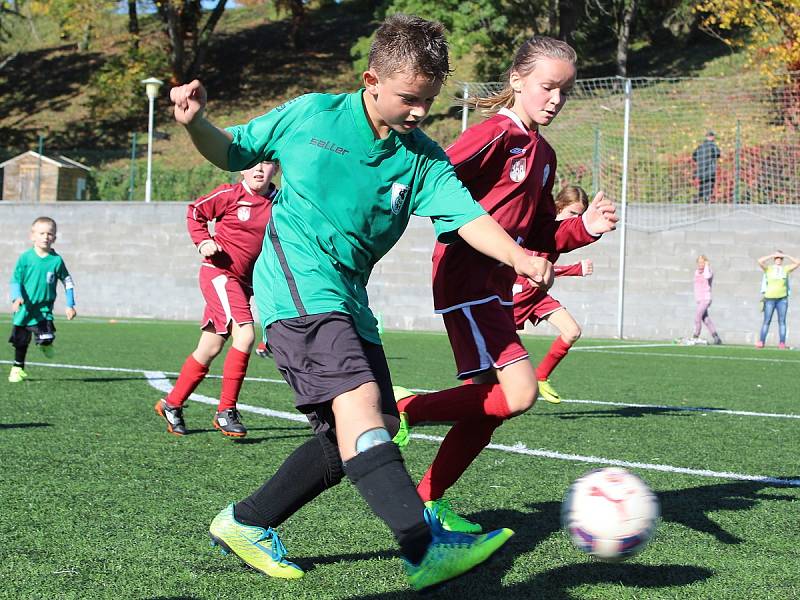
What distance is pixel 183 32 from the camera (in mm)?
39406

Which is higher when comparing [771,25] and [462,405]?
[771,25]

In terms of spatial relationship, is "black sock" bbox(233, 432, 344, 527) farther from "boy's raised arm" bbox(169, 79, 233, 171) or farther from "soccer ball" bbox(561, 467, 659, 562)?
"boy's raised arm" bbox(169, 79, 233, 171)

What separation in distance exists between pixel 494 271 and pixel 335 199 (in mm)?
1092

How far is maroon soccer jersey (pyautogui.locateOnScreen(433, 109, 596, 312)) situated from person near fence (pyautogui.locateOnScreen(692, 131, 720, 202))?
602 inches

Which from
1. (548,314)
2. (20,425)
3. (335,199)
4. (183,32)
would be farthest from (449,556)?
(183,32)

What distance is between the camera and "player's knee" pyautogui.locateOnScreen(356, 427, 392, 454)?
109 inches

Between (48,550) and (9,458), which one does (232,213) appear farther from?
(48,550)

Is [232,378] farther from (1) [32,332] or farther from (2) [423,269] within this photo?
(2) [423,269]

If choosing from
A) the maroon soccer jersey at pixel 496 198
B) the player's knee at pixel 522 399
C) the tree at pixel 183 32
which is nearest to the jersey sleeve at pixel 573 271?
the maroon soccer jersey at pixel 496 198

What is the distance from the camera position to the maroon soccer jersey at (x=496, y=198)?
3.89 m

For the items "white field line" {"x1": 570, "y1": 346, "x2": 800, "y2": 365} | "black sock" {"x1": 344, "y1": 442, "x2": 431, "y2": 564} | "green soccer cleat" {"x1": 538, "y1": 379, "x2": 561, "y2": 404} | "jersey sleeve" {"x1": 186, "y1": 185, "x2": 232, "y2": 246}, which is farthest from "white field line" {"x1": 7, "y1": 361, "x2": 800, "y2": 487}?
"white field line" {"x1": 570, "y1": 346, "x2": 800, "y2": 365}

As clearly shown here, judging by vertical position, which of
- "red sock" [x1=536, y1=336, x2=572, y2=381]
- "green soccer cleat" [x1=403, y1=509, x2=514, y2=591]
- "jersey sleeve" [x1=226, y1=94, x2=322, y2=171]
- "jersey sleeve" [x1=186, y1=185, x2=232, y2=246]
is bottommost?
Result: "red sock" [x1=536, y1=336, x2=572, y2=381]

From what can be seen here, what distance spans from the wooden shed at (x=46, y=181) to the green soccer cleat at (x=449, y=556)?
2379 cm

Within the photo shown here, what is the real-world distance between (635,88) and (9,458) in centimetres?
1722
